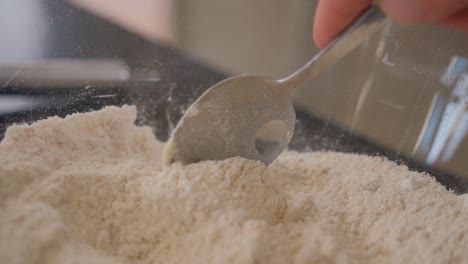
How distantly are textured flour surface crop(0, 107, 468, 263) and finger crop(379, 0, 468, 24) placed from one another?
241mm

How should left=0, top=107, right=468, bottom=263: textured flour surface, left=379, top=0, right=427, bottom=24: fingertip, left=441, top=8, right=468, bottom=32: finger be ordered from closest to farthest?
left=0, top=107, right=468, bottom=263: textured flour surface → left=379, top=0, right=427, bottom=24: fingertip → left=441, top=8, right=468, bottom=32: finger

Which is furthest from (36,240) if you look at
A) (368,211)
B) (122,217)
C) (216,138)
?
(368,211)

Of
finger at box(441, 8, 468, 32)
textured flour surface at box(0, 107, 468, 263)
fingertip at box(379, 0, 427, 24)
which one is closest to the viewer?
textured flour surface at box(0, 107, 468, 263)

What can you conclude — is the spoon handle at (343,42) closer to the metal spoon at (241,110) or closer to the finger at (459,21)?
the metal spoon at (241,110)

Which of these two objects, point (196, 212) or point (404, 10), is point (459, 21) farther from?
point (196, 212)

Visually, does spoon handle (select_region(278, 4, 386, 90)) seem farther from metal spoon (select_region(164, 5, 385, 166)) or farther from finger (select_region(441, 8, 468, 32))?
finger (select_region(441, 8, 468, 32))

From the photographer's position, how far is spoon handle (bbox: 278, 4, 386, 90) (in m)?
0.67

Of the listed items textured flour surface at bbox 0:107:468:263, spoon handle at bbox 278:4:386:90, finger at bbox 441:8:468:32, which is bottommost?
textured flour surface at bbox 0:107:468:263

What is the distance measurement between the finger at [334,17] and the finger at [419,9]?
47 mm

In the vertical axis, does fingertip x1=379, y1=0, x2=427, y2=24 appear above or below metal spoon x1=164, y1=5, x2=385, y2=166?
Answer: above

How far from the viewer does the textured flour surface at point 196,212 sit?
0.51 metres

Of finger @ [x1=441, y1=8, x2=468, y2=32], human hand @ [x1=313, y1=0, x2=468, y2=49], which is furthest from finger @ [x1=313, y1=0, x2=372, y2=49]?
finger @ [x1=441, y1=8, x2=468, y2=32]

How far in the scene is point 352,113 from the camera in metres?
0.93

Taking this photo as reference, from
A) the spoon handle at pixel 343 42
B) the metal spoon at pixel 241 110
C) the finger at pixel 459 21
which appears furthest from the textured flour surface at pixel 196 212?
the finger at pixel 459 21
